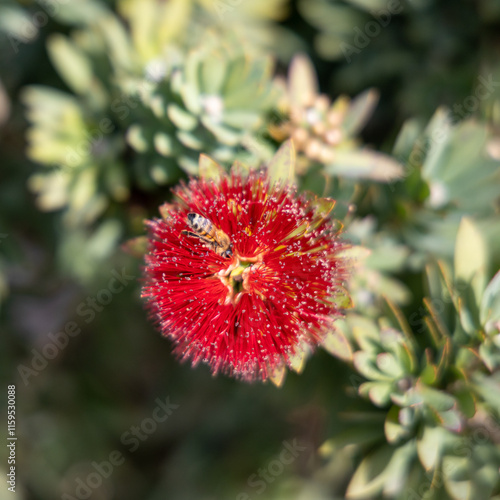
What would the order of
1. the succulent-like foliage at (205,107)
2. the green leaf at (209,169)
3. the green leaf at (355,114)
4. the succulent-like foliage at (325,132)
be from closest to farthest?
1. the green leaf at (209,169)
2. the succulent-like foliage at (205,107)
3. the succulent-like foliage at (325,132)
4. the green leaf at (355,114)

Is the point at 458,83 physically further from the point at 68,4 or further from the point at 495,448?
the point at 68,4

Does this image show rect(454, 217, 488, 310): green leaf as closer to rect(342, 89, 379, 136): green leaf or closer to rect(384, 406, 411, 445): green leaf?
rect(384, 406, 411, 445): green leaf

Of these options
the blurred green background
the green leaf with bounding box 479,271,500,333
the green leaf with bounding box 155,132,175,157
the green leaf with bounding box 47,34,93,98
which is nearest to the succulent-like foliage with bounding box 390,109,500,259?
the blurred green background

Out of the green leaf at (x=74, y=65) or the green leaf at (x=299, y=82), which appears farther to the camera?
the green leaf at (x=74, y=65)

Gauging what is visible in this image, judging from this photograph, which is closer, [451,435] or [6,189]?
[451,435]

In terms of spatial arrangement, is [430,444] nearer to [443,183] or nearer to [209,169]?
[443,183]

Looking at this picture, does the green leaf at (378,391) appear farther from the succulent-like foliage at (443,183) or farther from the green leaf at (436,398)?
the succulent-like foliage at (443,183)

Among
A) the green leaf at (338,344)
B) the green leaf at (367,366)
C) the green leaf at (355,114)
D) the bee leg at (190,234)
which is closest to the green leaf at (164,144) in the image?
the bee leg at (190,234)

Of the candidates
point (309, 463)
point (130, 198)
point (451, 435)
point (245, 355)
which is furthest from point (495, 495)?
point (130, 198)

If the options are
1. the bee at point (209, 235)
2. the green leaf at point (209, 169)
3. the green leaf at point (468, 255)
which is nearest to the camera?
the bee at point (209, 235)
